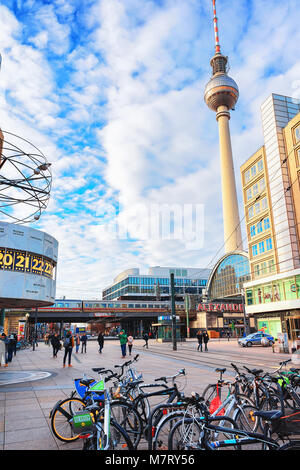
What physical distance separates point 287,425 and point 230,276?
271 feet

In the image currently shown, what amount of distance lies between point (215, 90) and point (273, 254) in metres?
89.3

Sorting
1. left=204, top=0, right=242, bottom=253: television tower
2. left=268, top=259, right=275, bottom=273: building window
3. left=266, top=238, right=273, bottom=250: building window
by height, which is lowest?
left=268, top=259, right=275, bottom=273: building window

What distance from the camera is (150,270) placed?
123 m

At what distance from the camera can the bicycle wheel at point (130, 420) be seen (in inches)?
208

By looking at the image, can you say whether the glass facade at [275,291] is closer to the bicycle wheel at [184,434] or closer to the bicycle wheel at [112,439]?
the bicycle wheel at [184,434]

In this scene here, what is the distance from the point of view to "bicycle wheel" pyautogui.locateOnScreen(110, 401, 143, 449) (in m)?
5.28

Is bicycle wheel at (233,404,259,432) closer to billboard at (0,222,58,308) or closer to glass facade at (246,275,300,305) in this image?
billboard at (0,222,58,308)

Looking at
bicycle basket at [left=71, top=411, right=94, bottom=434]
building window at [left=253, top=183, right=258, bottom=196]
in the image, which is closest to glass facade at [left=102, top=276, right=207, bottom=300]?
building window at [left=253, top=183, right=258, bottom=196]

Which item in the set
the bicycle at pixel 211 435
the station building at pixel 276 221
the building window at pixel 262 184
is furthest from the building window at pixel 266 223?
the bicycle at pixel 211 435

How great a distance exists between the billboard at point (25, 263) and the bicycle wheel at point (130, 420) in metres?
10.2

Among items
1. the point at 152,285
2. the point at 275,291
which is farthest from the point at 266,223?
the point at 152,285

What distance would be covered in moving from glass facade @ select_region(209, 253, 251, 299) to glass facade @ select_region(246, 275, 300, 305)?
3152 centimetres

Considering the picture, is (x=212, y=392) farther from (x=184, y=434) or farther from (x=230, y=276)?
(x=230, y=276)

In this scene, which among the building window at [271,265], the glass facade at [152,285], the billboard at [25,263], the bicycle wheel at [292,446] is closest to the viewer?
the bicycle wheel at [292,446]
